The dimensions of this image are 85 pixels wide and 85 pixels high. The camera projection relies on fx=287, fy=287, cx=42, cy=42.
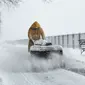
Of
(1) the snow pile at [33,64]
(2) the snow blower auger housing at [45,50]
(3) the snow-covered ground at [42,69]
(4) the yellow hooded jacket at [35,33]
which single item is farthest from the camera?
(4) the yellow hooded jacket at [35,33]

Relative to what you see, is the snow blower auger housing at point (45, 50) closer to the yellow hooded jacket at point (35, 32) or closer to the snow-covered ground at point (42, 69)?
the snow-covered ground at point (42, 69)

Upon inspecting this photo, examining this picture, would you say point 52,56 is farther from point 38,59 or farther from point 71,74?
point 71,74

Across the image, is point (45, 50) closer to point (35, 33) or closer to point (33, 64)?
point (33, 64)

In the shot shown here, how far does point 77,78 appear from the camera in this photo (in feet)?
33.5

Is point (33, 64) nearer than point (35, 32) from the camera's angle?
Yes

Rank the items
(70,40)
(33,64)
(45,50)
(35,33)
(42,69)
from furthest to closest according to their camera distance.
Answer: (70,40) → (35,33) → (45,50) → (33,64) → (42,69)

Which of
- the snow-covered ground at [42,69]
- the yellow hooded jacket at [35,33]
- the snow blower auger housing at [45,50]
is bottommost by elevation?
the snow-covered ground at [42,69]

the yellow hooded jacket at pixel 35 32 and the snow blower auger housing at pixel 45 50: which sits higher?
the yellow hooded jacket at pixel 35 32

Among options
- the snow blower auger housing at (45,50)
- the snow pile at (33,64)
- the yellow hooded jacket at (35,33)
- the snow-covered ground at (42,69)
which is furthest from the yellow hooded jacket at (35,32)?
the snow blower auger housing at (45,50)

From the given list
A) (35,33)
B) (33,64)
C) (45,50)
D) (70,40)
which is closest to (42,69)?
(33,64)

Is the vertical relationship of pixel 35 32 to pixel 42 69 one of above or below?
above

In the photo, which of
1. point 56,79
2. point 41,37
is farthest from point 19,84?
point 41,37

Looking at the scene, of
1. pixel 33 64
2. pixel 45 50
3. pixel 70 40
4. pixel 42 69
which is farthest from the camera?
pixel 70 40

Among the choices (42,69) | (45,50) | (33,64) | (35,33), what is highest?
(35,33)
